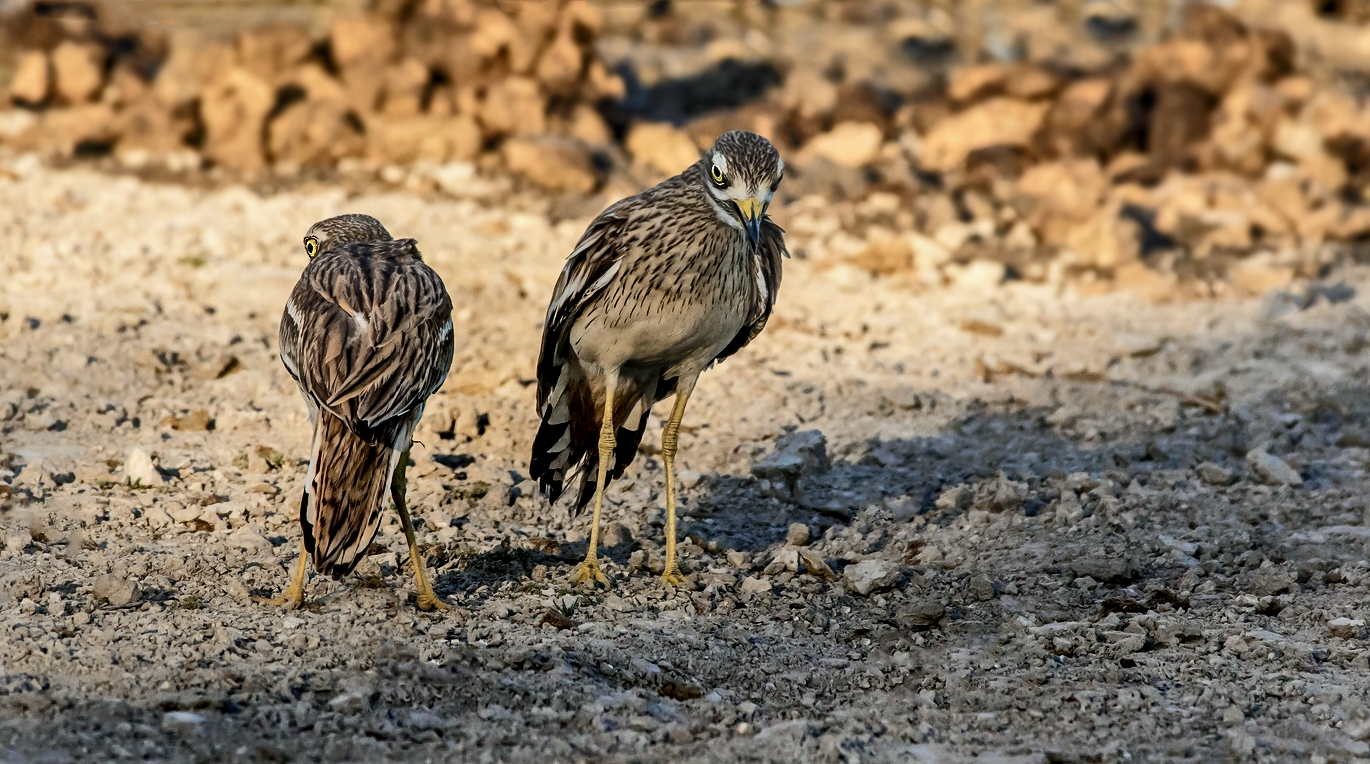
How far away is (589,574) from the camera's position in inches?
223

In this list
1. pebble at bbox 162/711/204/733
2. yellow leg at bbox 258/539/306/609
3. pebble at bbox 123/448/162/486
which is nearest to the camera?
pebble at bbox 162/711/204/733

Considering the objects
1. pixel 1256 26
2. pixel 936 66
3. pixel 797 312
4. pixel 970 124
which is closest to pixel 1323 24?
pixel 1256 26

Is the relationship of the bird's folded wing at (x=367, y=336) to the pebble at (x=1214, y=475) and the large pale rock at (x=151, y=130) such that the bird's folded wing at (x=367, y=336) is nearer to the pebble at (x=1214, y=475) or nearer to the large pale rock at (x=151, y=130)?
the pebble at (x=1214, y=475)

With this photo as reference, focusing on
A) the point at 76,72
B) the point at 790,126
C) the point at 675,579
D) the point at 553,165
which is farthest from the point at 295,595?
the point at 790,126

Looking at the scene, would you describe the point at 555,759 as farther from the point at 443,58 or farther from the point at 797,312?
the point at 443,58

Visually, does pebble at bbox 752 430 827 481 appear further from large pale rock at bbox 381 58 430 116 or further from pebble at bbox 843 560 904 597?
large pale rock at bbox 381 58 430 116

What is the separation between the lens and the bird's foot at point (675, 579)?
5.72 metres

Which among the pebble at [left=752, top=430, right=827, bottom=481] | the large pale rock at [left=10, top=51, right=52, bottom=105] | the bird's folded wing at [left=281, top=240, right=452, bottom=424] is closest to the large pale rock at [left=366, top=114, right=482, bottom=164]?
the large pale rock at [left=10, top=51, right=52, bottom=105]

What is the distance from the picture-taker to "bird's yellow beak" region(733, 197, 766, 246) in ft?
18.0

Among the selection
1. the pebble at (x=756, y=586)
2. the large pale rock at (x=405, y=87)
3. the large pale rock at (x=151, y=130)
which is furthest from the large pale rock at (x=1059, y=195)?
the large pale rock at (x=151, y=130)

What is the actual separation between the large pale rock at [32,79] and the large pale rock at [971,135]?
253 inches

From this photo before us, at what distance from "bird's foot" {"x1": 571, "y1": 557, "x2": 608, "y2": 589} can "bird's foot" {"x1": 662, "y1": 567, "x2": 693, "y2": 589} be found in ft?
0.77

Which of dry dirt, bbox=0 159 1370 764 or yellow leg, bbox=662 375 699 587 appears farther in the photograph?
yellow leg, bbox=662 375 699 587

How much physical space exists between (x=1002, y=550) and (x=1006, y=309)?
3571mm
